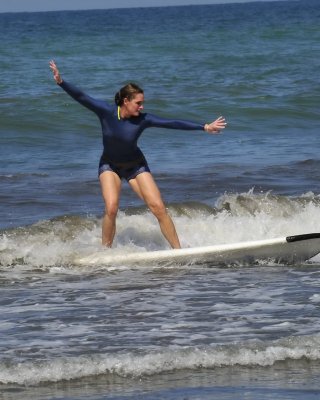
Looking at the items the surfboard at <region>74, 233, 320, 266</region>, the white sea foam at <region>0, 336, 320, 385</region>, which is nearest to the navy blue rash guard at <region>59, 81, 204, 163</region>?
the surfboard at <region>74, 233, 320, 266</region>

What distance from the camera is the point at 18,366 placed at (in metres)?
7.30

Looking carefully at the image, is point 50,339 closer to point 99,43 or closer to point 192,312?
point 192,312

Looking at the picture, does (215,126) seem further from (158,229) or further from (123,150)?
(158,229)

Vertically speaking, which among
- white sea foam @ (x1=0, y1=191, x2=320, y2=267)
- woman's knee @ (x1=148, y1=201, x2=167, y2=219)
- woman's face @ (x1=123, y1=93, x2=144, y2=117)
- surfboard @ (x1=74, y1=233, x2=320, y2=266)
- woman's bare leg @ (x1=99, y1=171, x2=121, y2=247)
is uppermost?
woman's face @ (x1=123, y1=93, x2=144, y2=117)

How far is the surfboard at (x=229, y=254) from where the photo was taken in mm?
10797

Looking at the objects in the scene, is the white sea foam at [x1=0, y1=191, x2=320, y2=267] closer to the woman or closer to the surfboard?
the surfboard

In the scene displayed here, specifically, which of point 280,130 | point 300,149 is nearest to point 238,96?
point 280,130

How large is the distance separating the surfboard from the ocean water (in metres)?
0.08

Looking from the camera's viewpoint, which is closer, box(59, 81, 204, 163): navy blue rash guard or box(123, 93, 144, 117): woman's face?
box(123, 93, 144, 117): woman's face

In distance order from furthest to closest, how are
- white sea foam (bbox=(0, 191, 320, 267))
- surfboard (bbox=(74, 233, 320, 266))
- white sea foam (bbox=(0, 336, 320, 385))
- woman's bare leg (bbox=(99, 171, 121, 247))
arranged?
1. white sea foam (bbox=(0, 191, 320, 267))
2. surfboard (bbox=(74, 233, 320, 266))
3. woman's bare leg (bbox=(99, 171, 121, 247))
4. white sea foam (bbox=(0, 336, 320, 385))

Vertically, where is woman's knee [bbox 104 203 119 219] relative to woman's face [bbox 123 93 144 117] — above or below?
below

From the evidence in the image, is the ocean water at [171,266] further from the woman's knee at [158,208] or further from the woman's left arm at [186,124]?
the woman's left arm at [186,124]

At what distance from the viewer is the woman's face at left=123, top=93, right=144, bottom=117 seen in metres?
10.2

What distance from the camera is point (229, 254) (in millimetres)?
10875
